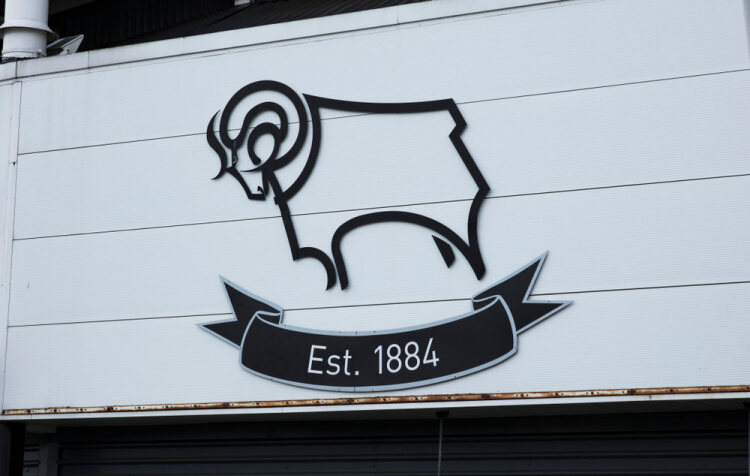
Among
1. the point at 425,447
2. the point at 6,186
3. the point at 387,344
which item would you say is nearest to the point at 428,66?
the point at 387,344

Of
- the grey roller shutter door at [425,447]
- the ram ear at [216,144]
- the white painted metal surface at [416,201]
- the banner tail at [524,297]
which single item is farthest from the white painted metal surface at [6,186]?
the banner tail at [524,297]

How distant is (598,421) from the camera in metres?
8.68

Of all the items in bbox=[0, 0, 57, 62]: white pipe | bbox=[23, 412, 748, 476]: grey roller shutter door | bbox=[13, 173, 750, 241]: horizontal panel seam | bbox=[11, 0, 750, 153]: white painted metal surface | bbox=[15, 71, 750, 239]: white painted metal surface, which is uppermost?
bbox=[0, 0, 57, 62]: white pipe

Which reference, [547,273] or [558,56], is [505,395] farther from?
[558,56]

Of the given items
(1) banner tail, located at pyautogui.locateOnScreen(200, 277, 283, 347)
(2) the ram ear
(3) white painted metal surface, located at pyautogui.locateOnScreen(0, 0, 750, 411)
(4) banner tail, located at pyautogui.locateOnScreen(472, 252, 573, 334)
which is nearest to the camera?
(3) white painted metal surface, located at pyautogui.locateOnScreen(0, 0, 750, 411)

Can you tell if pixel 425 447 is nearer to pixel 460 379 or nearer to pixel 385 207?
pixel 460 379

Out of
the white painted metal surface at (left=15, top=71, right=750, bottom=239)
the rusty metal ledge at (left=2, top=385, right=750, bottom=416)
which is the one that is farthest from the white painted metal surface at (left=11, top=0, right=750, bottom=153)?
the rusty metal ledge at (left=2, top=385, right=750, bottom=416)

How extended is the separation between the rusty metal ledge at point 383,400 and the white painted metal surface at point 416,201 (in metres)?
0.05

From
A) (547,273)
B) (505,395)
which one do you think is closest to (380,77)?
(547,273)

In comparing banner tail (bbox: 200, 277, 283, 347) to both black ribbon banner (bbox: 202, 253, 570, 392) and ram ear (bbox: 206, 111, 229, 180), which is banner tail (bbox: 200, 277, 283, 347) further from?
ram ear (bbox: 206, 111, 229, 180)

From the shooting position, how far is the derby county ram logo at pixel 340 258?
842cm

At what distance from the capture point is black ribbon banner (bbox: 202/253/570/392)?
835 centimetres

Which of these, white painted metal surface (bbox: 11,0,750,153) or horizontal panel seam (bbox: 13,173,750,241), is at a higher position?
white painted metal surface (bbox: 11,0,750,153)

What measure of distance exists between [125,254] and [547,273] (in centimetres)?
353
